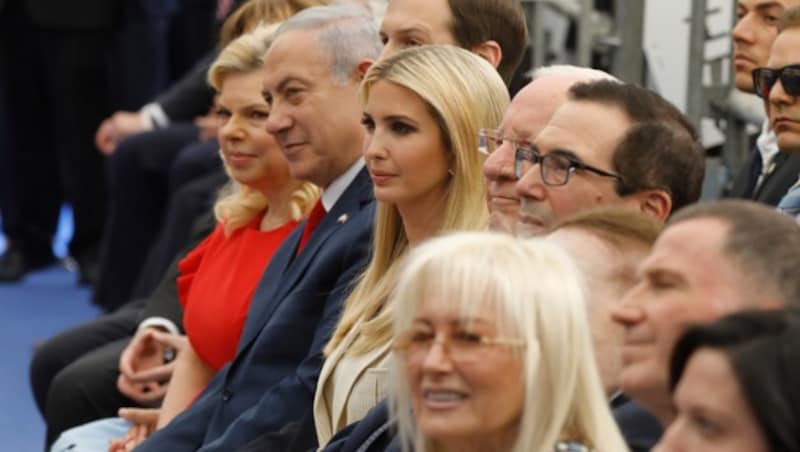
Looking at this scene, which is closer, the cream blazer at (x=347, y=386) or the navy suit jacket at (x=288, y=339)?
the cream blazer at (x=347, y=386)

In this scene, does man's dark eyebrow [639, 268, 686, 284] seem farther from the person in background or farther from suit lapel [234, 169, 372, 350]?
suit lapel [234, 169, 372, 350]

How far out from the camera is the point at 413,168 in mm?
3449

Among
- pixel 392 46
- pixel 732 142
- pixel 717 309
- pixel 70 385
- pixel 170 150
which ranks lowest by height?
pixel 170 150

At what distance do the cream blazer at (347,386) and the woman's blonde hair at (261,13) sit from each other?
173cm

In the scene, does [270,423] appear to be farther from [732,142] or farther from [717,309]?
[732,142]

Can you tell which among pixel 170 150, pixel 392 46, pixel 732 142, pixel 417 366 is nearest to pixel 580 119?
pixel 417 366

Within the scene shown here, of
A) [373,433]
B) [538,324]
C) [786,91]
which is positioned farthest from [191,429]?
[538,324]

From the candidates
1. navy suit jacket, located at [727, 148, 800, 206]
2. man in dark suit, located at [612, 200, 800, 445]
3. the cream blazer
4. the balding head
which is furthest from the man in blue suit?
man in dark suit, located at [612, 200, 800, 445]

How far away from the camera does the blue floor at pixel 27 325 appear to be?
6.68 meters

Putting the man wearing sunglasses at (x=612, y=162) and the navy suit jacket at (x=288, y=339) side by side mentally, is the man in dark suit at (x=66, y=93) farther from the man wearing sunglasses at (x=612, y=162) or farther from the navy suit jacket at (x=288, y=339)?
the man wearing sunglasses at (x=612, y=162)

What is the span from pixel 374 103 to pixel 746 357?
1676mm

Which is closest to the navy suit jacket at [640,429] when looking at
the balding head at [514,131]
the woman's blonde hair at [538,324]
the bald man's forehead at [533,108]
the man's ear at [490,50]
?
the woman's blonde hair at [538,324]

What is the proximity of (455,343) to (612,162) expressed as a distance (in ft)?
2.50

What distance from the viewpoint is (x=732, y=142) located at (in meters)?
5.12
